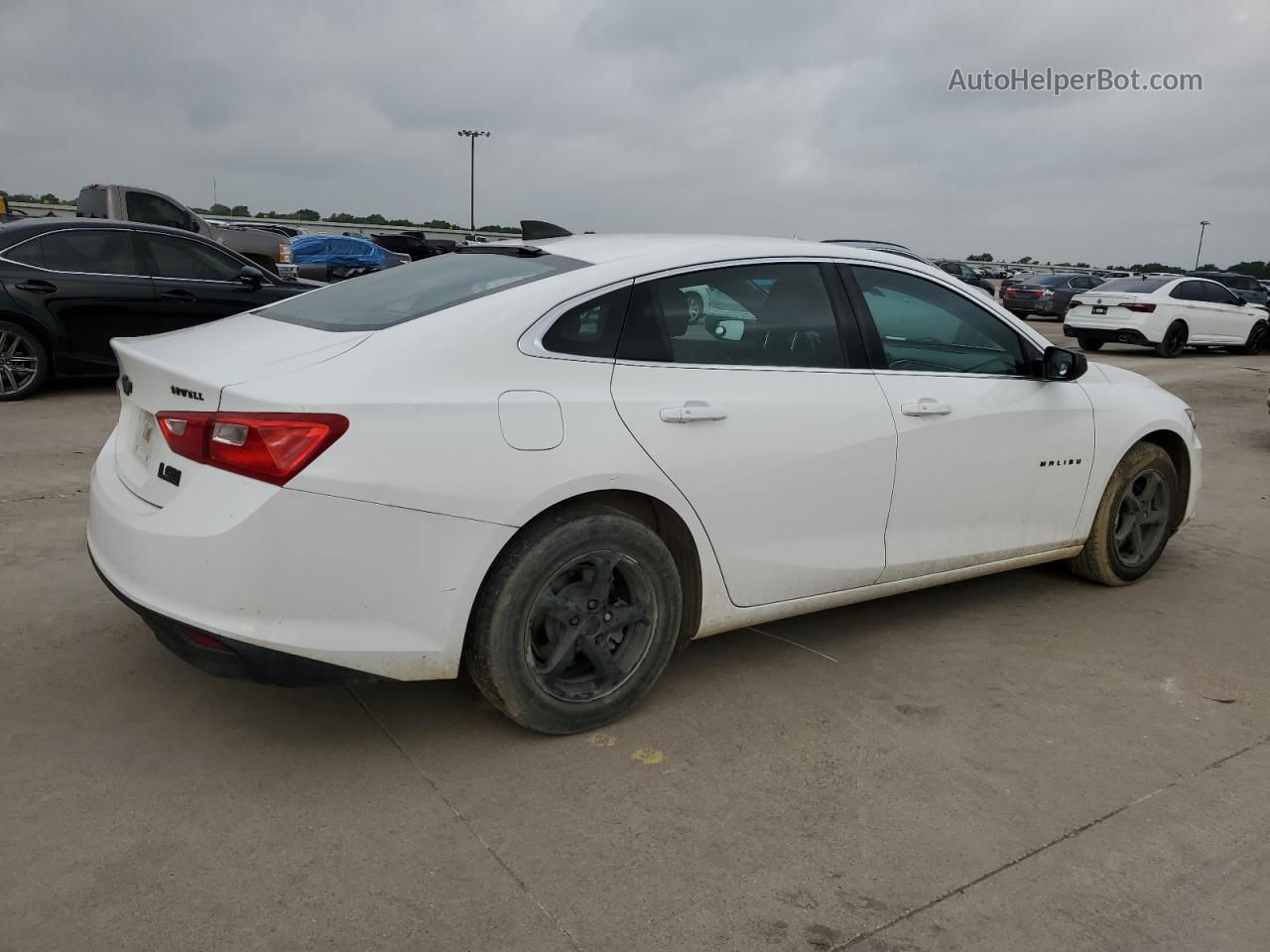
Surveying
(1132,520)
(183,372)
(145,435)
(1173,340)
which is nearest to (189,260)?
(145,435)

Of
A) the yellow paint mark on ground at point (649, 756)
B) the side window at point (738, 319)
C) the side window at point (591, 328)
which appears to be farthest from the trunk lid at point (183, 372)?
the yellow paint mark on ground at point (649, 756)

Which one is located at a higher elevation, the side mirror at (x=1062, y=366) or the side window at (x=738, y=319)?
the side window at (x=738, y=319)

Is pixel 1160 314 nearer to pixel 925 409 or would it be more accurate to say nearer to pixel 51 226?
pixel 925 409

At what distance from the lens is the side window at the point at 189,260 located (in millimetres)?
8938

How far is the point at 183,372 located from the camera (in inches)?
114

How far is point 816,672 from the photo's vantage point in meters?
3.80

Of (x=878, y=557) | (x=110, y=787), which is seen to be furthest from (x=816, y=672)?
(x=110, y=787)

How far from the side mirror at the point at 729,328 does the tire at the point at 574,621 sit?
74cm

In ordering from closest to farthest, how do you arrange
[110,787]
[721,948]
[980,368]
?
[721,948] → [110,787] → [980,368]

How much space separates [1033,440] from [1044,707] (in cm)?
115

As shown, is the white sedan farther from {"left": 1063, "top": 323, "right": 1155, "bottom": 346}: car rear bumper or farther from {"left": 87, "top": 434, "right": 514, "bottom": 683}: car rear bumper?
{"left": 1063, "top": 323, "right": 1155, "bottom": 346}: car rear bumper

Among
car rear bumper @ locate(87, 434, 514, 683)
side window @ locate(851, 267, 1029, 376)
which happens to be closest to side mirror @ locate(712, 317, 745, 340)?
side window @ locate(851, 267, 1029, 376)

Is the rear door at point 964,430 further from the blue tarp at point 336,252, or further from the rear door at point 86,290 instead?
the blue tarp at point 336,252

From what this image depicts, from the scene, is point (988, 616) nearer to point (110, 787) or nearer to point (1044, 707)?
point (1044, 707)
